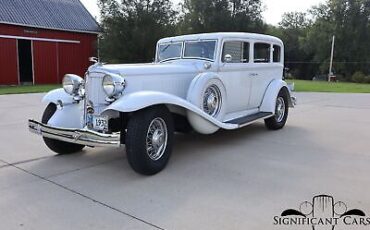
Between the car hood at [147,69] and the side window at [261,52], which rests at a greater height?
the side window at [261,52]

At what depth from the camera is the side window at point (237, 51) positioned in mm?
6058

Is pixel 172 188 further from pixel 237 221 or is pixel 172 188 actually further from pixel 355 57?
pixel 355 57

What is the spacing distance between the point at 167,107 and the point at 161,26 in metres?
20.6

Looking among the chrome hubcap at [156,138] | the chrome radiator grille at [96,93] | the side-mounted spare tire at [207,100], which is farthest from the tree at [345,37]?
the chrome radiator grille at [96,93]

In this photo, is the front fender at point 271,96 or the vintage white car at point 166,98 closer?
the vintage white car at point 166,98

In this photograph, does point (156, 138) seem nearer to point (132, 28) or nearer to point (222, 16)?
point (132, 28)

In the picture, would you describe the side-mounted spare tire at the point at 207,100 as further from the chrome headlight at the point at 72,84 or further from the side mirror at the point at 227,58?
the chrome headlight at the point at 72,84

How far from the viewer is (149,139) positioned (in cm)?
443

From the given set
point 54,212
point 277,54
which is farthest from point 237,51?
point 54,212

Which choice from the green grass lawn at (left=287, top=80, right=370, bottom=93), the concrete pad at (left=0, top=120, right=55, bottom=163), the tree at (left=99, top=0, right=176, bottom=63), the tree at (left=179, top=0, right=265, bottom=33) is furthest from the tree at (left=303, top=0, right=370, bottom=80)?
the concrete pad at (left=0, top=120, right=55, bottom=163)

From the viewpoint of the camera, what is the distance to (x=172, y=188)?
3971 mm

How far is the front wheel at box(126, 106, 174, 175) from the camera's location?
4.14 meters

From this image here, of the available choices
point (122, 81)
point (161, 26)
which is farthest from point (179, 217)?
point (161, 26)

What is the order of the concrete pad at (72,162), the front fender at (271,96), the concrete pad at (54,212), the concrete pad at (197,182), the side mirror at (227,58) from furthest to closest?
1. the front fender at (271,96)
2. the side mirror at (227,58)
3. the concrete pad at (72,162)
4. the concrete pad at (197,182)
5. the concrete pad at (54,212)
